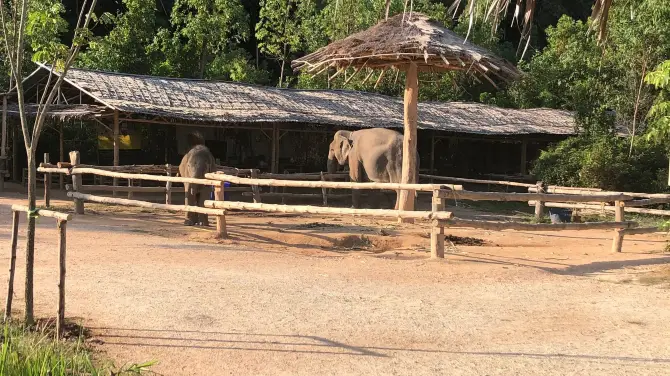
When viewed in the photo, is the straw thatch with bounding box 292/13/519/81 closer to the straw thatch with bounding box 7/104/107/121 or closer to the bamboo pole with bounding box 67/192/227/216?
the bamboo pole with bounding box 67/192/227/216

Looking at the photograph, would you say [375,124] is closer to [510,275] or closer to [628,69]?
[628,69]

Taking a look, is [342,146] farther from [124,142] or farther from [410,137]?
[124,142]

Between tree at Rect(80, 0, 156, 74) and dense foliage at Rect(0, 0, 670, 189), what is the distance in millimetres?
37

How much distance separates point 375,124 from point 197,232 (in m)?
9.44

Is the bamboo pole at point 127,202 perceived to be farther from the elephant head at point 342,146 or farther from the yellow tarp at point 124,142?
the yellow tarp at point 124,142

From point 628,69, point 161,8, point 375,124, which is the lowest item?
point 375,124

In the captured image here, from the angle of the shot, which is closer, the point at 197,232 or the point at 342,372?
the point at 342,372

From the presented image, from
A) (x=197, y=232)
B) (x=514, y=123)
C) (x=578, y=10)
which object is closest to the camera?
(x=197, y=232)

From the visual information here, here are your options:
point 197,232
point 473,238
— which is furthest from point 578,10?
point 197,232

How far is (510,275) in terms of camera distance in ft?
25.1

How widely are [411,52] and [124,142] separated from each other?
38.8 feet

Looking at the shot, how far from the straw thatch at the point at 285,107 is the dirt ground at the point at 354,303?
649 cm

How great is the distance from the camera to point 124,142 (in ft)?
66.4

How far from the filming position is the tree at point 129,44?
24.2 metres
